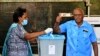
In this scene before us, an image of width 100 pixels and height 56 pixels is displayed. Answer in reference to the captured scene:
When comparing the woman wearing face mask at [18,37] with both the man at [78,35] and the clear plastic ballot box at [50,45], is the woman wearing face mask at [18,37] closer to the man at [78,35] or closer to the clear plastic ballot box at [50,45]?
the clear plastic ballot box at [50,45]

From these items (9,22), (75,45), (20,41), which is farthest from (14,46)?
(9,22)

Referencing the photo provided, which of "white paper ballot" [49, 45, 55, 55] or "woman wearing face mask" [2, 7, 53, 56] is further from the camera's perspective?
"white paper ballot" [49, 45, 55, 55]

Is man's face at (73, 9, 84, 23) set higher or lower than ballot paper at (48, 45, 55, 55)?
higher

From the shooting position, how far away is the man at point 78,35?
6.95 metres

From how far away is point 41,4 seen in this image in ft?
28.3

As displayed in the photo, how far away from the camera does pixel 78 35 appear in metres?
6.98

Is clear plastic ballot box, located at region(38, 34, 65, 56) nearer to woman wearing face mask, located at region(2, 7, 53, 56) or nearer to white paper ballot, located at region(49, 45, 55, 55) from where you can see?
white paper ballot, located at region(49, 45, 55, 55)

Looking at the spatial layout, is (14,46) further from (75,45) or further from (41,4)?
(41,4)

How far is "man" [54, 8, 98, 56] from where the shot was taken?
6.95 meters

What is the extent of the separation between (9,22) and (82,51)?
7.23 feet

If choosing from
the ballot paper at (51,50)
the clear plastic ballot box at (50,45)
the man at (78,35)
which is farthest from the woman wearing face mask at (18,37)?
the man at (78,35)

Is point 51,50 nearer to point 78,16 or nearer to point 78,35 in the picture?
point 78,35

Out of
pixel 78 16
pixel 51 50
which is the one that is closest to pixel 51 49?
pixel 51 50

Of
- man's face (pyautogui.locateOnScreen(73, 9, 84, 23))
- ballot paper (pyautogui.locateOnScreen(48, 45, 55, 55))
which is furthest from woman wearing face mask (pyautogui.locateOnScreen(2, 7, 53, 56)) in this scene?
man's face (pyautogui.locateOnScreen(73, 9, 84, 23))
